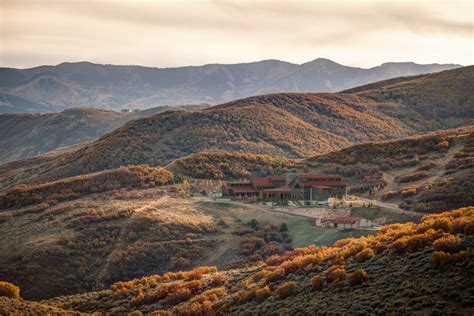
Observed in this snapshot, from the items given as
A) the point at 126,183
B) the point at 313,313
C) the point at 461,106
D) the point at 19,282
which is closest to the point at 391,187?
the point at 126,183

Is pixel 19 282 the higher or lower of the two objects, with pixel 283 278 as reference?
lower

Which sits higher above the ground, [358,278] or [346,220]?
[358,278]

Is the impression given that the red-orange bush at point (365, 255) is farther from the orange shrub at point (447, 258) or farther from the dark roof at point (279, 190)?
the dark roof at point (279, 190)

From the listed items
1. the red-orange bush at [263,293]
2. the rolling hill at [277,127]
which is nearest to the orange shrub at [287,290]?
the red-orange bush at [263,293]

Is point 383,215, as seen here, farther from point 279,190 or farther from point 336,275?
point 336,275

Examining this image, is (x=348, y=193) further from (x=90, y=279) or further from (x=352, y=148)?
(x=90, y=279)

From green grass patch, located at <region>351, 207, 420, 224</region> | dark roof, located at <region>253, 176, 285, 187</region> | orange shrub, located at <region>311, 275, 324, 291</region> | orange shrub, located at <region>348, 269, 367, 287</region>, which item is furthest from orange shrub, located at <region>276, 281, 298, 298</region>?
dark roof, located at <region>253, 176, 285, 187</region>

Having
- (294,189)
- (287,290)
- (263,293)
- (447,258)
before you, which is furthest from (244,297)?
(294,189)
